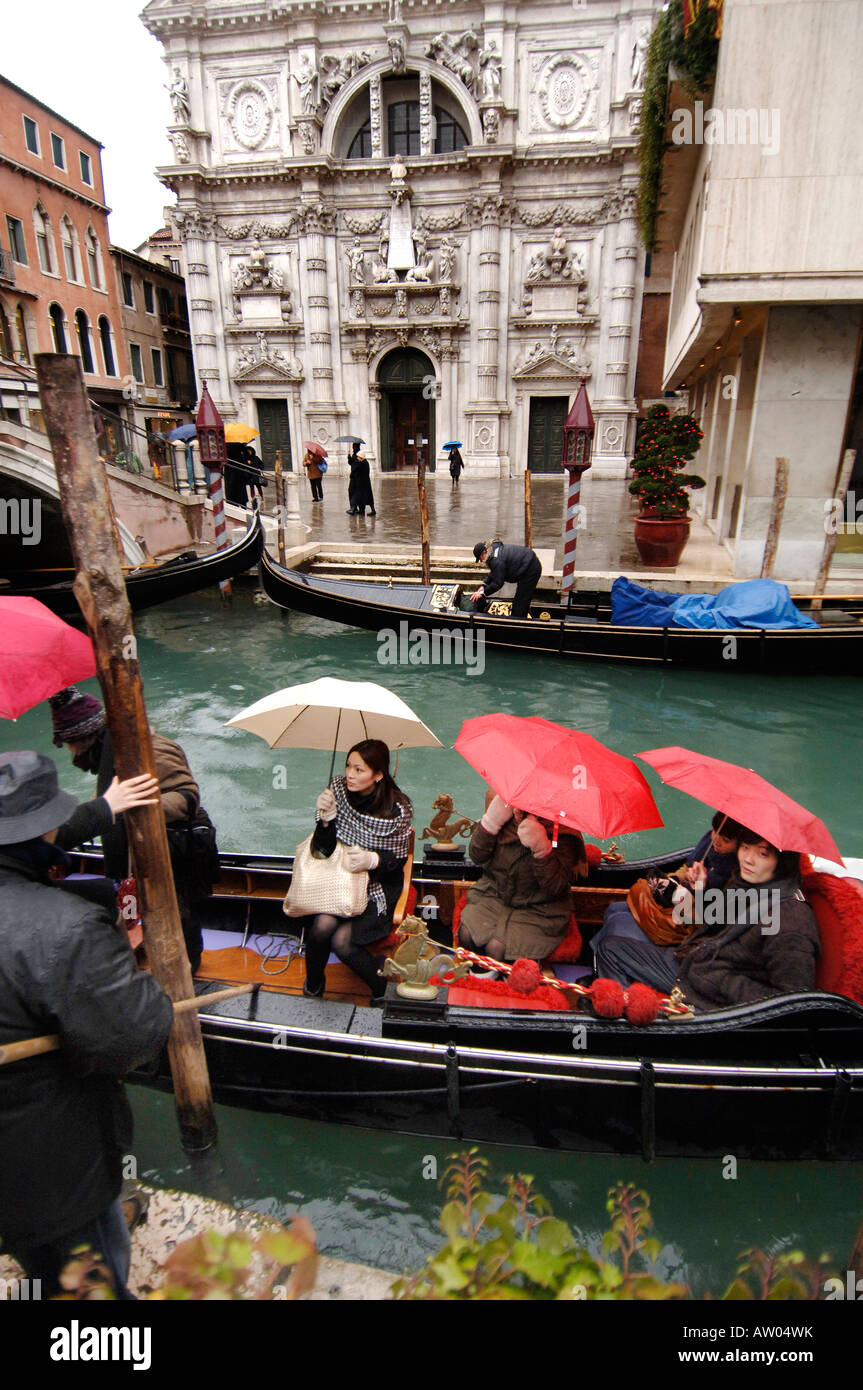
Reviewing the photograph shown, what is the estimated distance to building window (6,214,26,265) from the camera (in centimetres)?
1769

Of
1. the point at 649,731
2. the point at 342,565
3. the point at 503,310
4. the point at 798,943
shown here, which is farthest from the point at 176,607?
the point at 503,310

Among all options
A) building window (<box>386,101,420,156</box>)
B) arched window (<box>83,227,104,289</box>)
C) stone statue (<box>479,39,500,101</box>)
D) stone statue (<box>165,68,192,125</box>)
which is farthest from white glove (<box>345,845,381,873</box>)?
arched window (<box>83,227,104,289</box>)

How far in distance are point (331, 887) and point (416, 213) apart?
20.3m

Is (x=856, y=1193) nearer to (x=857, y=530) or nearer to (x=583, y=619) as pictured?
(x=583, y=619)

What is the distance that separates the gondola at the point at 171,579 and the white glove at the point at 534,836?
7.55m

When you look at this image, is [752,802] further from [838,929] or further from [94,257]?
[94,257]

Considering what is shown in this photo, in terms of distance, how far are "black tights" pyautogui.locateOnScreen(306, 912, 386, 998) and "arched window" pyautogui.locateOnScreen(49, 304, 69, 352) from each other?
68.4ft

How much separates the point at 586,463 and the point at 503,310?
42.4 feet

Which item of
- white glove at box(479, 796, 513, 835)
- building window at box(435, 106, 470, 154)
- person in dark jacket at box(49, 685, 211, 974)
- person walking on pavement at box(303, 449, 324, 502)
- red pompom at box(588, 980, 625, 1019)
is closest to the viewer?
person in dark jacket at box(49, 685, 211, 974)

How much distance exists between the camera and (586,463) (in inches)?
311

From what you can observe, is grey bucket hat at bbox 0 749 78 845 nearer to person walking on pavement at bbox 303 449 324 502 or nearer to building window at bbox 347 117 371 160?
person walking on pavement at bbox 303 449 324 502

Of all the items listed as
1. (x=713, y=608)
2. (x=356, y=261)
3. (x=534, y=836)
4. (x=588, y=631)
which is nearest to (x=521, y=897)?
(x=534, y=836)

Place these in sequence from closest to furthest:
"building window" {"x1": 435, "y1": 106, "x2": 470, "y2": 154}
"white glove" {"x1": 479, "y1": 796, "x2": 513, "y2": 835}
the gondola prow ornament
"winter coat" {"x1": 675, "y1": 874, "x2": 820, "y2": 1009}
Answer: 1. "winter coat" {"x1": 675, "y1": 874, "x2": 820, "y2": 1009}
2. "white glove" {"x1": 479, "y1": 796, "x2": 513, "y2": 835}
3. the gondola prow ornament
4. "building window" {"x1": 435, "y1": 106, "x2": 470, "y2": 154}

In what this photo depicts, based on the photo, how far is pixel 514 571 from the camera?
24.9ft
